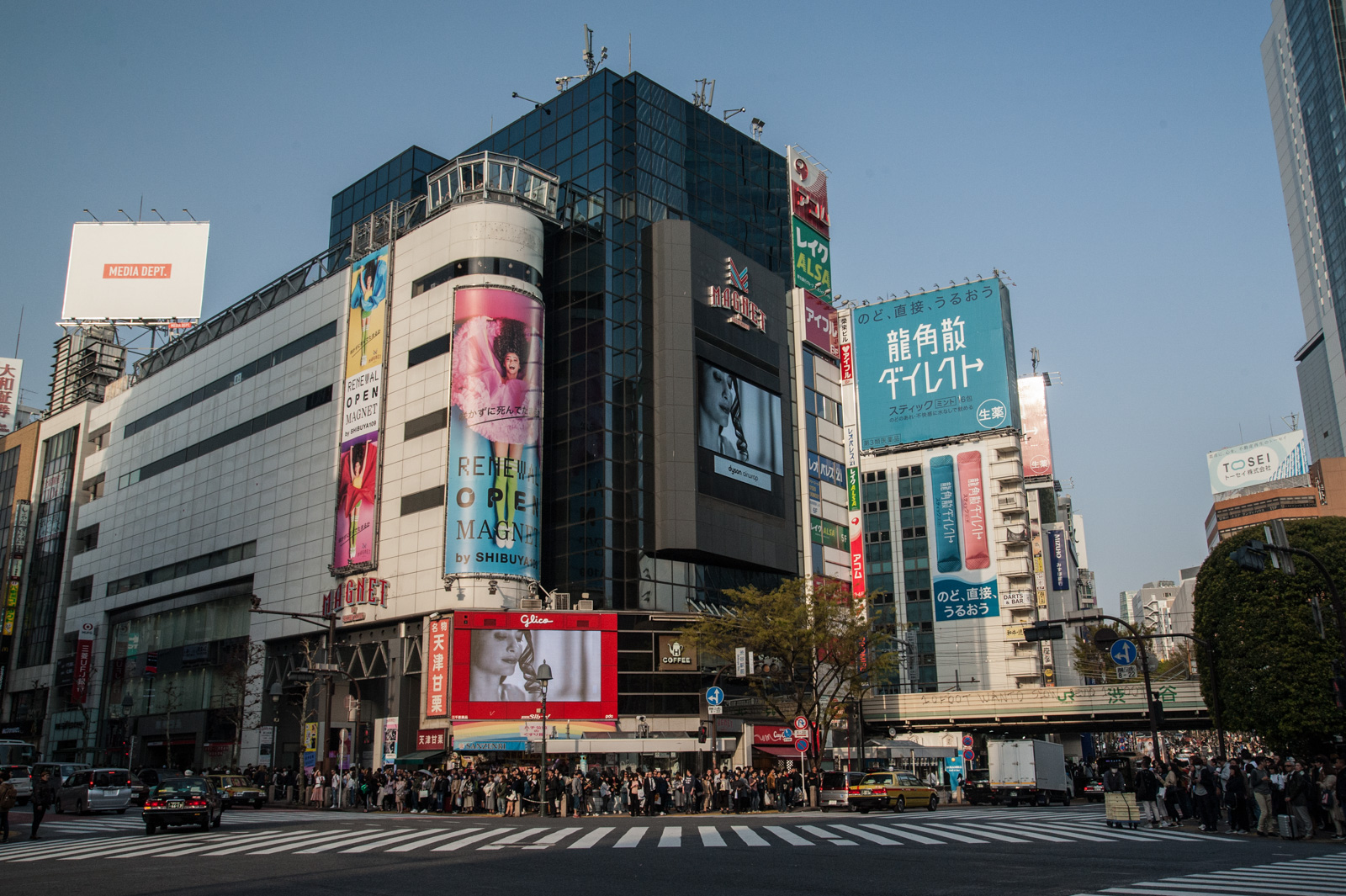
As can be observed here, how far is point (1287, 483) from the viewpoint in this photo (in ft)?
488

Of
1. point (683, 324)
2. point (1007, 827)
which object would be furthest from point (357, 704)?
point (1007, 827)

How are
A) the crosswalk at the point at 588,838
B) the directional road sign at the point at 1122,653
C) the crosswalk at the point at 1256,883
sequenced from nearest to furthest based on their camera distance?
the crosswalk at the point at 1256,883, the crosswalk at the point at 588,838, the directional road sign at the point at 1122,653

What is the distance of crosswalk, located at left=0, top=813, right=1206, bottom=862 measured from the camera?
21.5 m

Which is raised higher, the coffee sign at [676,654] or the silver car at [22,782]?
the coffee sign at [676,654]

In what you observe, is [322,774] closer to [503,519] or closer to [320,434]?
[503,519]

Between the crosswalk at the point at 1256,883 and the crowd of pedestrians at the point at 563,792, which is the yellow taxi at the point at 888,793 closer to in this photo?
the crowd of pedestrians at the point at 563,792

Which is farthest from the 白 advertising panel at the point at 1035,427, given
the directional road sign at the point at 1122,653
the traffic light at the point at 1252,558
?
the traffic light at the point at 1252,558

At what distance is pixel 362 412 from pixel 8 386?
6448cm

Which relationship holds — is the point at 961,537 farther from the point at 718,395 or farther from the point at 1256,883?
the point at 1256,883

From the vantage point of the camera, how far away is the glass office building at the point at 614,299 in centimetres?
5531

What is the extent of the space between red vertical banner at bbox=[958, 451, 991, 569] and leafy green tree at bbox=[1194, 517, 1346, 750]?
57070mm

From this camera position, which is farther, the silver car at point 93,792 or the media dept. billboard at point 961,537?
the media dept. billboard at point 961,537

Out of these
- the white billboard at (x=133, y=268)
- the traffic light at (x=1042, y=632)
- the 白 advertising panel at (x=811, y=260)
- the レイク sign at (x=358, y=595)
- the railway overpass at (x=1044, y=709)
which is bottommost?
the railway overpass at (x=1044, y=709)

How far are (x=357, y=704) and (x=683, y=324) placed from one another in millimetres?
27255
